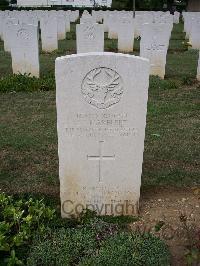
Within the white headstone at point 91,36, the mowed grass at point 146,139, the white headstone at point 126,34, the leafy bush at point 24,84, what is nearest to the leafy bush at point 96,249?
the mowed grass at point 146,139

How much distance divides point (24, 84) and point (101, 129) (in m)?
5.81

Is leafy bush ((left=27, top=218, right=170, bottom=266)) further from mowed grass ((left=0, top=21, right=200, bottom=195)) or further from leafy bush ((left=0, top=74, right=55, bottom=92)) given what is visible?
leafy bush ((left=0, top=74, right=55, bottom=92))

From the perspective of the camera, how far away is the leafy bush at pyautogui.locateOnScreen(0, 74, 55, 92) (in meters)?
9.33

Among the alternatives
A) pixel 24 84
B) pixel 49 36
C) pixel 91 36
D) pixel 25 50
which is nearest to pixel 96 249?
pixel 24 84

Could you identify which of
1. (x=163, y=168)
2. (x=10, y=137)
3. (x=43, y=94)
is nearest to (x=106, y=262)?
(x=163, y=168)

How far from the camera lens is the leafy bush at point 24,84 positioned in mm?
9328

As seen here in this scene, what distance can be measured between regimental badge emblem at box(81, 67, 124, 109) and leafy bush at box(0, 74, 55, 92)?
561 centimetres

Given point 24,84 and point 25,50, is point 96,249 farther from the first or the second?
point 25,50

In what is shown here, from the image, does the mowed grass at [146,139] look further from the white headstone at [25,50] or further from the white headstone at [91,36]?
the white headstone at [91,36]

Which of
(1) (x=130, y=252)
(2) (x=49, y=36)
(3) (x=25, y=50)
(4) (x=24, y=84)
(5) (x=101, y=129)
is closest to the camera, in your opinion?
(1) (x=130, y=252)

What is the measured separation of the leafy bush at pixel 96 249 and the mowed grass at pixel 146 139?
1.20 metres

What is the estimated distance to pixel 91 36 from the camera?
1088 centimetres

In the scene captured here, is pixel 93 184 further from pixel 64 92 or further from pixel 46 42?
pixel 46 42

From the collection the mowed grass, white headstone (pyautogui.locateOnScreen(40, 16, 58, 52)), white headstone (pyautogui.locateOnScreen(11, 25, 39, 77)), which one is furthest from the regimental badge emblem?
white headstone (pyautogui.locateOnScreen(40, 16, 58, 52))
